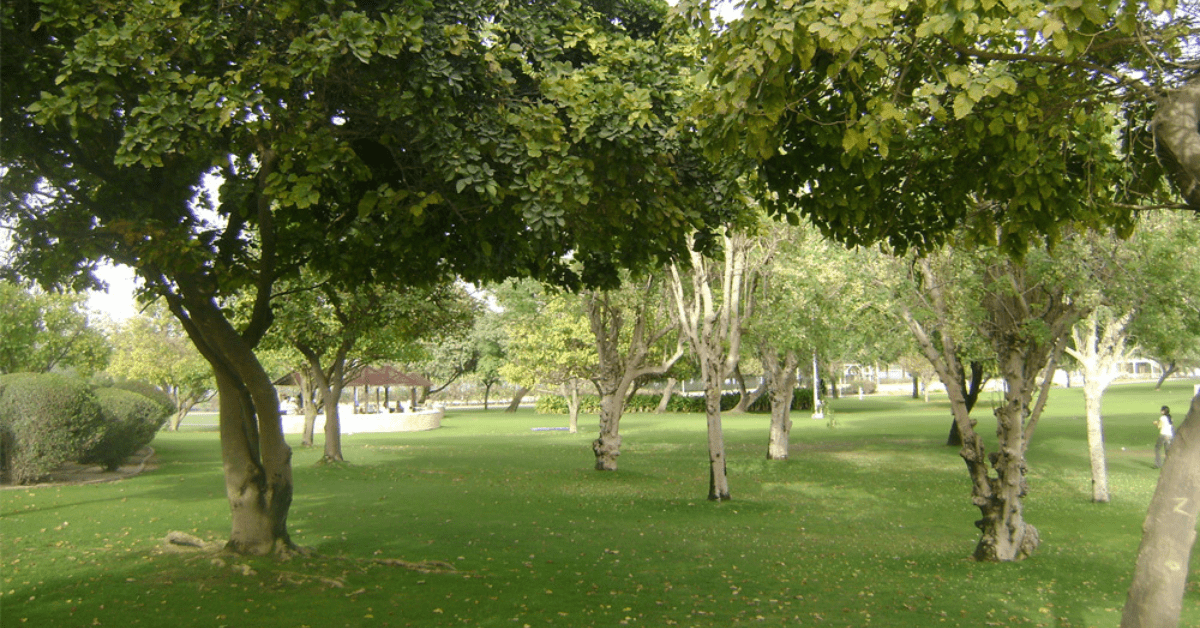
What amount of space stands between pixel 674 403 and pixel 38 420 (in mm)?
51069

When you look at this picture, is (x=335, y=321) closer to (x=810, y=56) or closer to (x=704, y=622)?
(x=704, y=622)

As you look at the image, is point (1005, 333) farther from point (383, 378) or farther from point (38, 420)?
point (383, 378)

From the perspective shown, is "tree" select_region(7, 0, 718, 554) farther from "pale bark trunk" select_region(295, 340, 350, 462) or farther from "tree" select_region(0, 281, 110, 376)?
"tree" select_region(0, 281, 110, 376)

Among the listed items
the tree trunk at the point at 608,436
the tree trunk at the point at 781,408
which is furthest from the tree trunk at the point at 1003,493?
the tree trunk at the point at 781,408

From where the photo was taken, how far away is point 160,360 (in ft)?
168

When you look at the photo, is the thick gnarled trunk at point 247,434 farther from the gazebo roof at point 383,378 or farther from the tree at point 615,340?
the gazebo roof at point 383,378

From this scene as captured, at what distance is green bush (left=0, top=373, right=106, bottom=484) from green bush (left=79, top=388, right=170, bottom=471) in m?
1.71

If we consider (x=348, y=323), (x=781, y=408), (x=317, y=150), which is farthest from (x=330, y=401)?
(x=317, y=150)

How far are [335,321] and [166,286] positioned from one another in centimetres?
1549

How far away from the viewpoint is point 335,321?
25.5m

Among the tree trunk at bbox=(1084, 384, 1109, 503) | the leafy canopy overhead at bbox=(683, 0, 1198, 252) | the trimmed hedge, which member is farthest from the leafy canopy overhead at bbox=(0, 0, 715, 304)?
the trimmed hedge

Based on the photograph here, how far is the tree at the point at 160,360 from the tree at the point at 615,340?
30.7 meters

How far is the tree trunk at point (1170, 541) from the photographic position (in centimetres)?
509

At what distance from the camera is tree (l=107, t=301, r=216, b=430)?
50.4m
